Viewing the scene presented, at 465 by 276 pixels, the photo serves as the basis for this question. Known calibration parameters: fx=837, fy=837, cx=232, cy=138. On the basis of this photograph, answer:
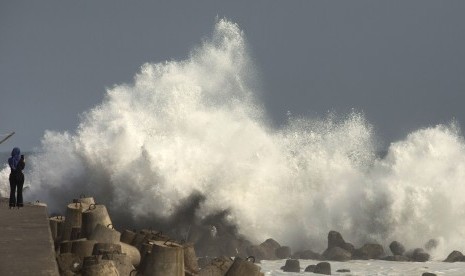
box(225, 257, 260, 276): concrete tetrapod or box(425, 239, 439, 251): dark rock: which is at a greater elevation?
box(425, 239, 439, 251): dark rock

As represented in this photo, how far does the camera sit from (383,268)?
78.1ft

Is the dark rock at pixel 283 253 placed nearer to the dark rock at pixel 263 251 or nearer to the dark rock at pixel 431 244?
the dark rock at pixel 263 251

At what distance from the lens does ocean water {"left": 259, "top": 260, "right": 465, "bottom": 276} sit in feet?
73.9

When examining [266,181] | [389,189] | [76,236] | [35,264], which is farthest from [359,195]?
[35,264]

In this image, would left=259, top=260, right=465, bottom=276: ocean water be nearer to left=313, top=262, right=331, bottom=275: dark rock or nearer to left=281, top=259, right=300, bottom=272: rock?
left=281, top=259, right=300, bottom=272: rock

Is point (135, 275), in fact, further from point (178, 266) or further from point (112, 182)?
point (112, 182)

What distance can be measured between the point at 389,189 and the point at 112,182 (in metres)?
11.2

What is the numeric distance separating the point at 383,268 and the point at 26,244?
15.1 metres

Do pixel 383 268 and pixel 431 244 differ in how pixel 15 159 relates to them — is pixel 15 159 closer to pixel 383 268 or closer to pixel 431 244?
pixel 383 268

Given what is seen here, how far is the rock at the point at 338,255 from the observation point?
82.6 ft

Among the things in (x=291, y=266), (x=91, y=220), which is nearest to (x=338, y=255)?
(x=291, y=266)

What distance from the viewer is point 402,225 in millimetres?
32094

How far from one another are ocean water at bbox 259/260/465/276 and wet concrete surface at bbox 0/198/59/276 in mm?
9219

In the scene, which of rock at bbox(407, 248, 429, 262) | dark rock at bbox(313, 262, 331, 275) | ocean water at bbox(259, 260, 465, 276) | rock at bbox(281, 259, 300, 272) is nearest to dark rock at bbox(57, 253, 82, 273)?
ocean water at bbox(259, 260, 465, 276)
